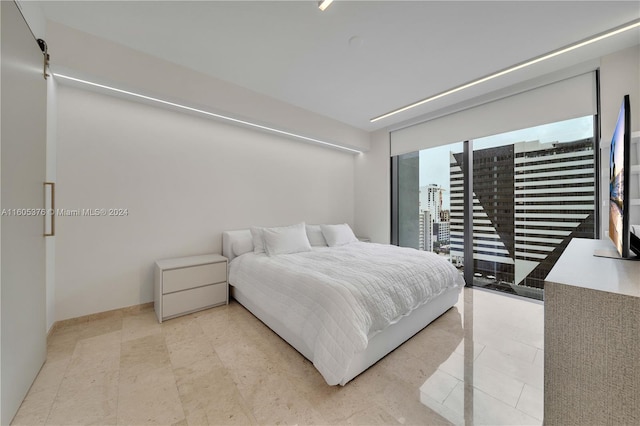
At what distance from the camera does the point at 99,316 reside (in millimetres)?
2529

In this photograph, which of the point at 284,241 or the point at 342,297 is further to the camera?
the point at 284,241

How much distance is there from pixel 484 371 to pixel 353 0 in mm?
2985

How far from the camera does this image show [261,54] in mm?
2414

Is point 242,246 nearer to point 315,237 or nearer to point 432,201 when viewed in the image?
point 315,237

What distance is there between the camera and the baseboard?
7.63 feet

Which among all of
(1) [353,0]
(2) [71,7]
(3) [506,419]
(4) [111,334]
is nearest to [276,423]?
(3) [506,419]

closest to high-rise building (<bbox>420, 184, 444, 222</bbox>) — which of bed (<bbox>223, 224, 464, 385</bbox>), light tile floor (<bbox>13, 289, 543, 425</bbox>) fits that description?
bed (<bbox>223, 224, 464, 385</bbox>)

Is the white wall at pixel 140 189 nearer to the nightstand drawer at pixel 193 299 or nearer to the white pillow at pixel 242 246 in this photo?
the white pillow at pixel 242 246

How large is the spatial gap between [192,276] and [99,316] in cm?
100

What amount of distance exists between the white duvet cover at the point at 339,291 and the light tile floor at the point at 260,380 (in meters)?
0.25

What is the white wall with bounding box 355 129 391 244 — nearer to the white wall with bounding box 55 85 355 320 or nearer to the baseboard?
the white wall with bounding box 55 85 355 320

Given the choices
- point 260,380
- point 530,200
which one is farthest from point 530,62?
point 260,380

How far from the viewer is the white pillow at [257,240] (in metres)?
3.21

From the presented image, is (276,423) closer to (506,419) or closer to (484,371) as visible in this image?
(506,419)
